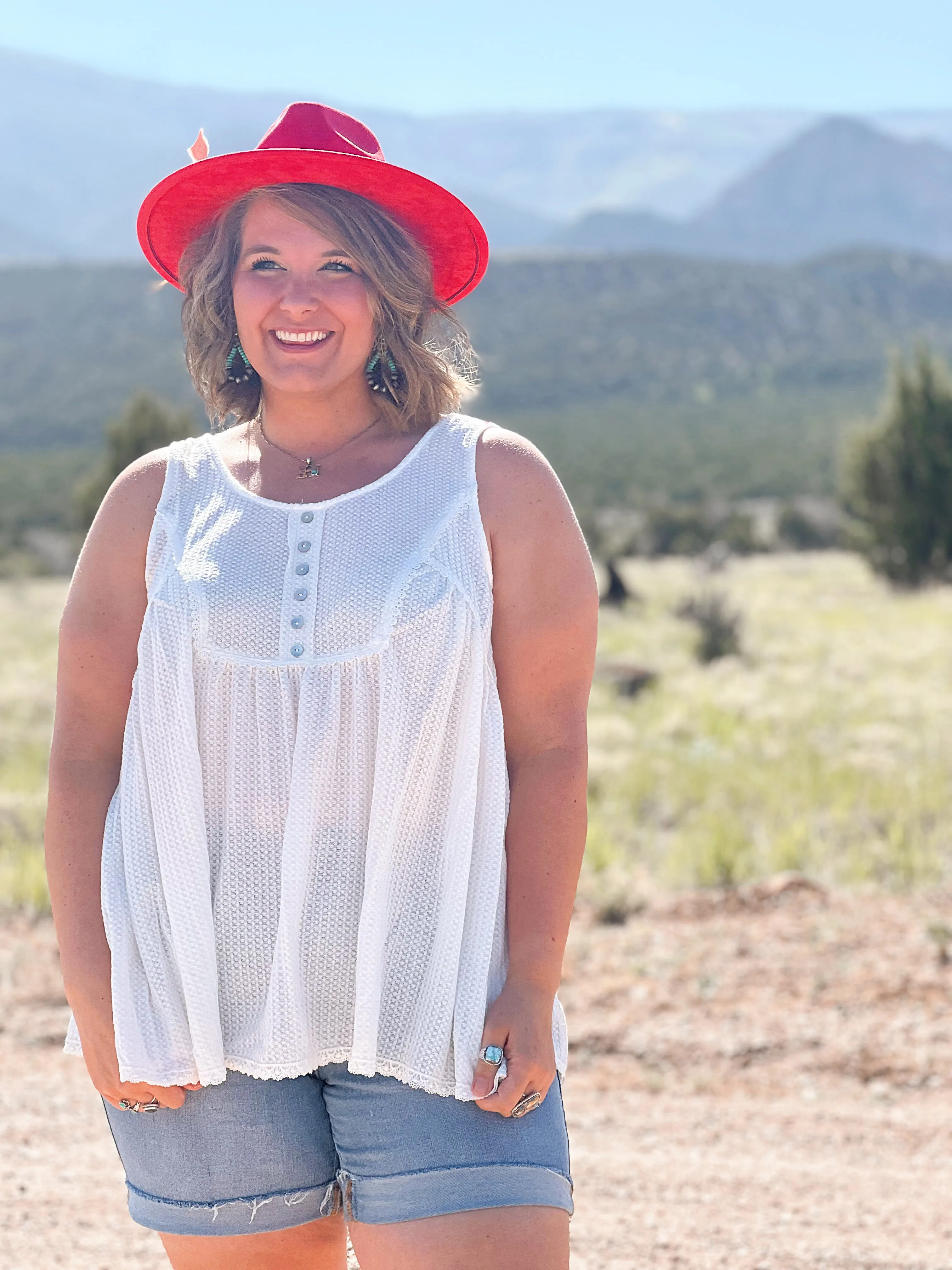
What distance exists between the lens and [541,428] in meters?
58.2

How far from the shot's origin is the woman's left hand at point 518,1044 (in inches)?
69.2

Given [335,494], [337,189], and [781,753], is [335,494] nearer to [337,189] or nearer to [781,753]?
[337,189]

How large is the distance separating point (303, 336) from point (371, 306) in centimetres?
11

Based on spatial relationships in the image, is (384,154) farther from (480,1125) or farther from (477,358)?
(480,1125)

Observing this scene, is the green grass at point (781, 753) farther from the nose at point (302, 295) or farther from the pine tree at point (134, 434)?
the pine tree at point (134, 434)

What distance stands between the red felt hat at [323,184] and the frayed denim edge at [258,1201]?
4.61 feet

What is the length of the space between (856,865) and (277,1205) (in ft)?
13.8

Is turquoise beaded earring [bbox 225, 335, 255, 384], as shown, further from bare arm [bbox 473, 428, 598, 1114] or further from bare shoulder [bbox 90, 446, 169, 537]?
bare arm [bbox 473, 428, 598, 1114]

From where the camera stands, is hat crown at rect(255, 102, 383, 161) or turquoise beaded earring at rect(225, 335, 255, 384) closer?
hat crown at rect(255, 102, 383, 161)

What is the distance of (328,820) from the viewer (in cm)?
183

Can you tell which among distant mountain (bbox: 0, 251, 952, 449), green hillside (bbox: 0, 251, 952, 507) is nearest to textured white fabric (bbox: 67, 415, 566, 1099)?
green hillside (bbox: 0, 251, 952, 507)

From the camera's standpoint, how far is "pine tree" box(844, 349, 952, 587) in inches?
700

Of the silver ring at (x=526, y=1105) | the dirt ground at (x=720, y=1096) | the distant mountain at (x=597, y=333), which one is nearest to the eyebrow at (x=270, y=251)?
the silver ring at (x=526, y=1105)

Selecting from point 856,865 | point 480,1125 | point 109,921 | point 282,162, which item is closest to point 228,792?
point 109,921
